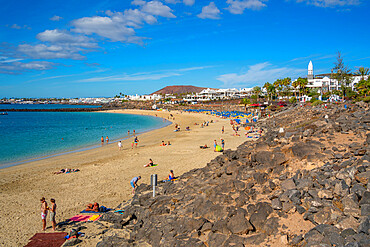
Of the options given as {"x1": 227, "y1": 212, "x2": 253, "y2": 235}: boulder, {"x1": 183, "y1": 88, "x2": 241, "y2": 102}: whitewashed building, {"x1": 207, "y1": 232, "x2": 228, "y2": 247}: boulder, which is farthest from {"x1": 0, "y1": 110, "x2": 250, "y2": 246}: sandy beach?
{"x1": 183, "y1": 88, "x2": 241, "y2": 102}: whitewashed building

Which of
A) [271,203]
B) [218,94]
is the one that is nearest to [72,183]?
[271,203]

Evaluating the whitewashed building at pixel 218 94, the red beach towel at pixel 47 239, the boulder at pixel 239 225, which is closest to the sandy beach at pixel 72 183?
the red beach towel at pixel 47 239

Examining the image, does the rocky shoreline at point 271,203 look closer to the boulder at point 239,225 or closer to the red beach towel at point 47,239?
the boulder at point 239,225

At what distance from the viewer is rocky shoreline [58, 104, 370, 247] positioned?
5.33m

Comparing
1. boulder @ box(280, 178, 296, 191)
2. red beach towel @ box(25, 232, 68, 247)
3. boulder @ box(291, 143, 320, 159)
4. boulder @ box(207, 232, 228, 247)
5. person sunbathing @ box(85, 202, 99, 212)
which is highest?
boulder @ box(291, 143, 320, 159)

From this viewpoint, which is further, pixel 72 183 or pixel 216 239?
pixel 72 183

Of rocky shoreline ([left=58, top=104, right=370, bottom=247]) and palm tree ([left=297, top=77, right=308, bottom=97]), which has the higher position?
palm tree ([left=297, top=77, right=308, bottom=97])

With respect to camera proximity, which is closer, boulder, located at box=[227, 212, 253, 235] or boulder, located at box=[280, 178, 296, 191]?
boulder, located at box=[227, 212, 253, 235]

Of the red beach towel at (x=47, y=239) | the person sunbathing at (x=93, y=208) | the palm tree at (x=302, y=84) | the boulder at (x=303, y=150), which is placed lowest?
the red beach towel at (x=47, y=239)

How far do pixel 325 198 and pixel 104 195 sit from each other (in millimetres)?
10095

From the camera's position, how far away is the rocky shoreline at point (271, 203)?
210 inches

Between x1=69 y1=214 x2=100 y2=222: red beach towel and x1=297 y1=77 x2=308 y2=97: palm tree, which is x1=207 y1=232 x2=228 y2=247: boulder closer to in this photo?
x1=69 y1=214 x2=100 y2=222: red beach towel

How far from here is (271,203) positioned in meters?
6.50

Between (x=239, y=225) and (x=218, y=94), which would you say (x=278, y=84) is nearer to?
(x=218, y=94)
